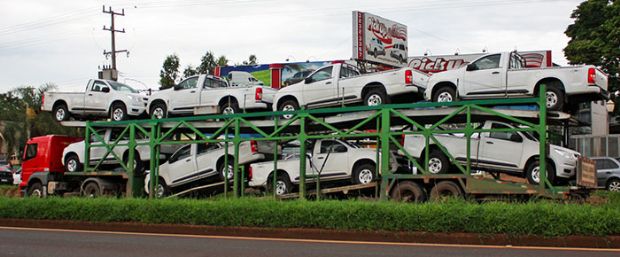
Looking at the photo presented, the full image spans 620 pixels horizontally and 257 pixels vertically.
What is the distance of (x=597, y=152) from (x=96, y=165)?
88.2ft

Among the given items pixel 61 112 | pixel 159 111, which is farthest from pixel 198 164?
pixel 61 112

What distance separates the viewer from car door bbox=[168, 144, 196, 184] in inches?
729

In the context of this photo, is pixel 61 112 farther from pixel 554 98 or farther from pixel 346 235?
pixel 554 98

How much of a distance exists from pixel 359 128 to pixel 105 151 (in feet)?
26.7

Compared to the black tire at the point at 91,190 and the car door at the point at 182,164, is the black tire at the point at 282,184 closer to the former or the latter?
the car door at the point at 182,164

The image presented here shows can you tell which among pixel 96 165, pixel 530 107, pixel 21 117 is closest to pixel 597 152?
pixel 530 107

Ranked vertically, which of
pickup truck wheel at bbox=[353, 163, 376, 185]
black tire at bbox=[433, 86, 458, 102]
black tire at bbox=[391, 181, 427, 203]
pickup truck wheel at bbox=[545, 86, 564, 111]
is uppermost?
black tire at bbox=[433, 86, 458, 102]

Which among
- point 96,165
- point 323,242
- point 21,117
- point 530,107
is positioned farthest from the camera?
point 21,117

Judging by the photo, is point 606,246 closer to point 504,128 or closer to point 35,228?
point 504,128

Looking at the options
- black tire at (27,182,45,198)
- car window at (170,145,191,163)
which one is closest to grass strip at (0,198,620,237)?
car window at (170,145,191,163)

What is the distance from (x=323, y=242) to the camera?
12.0 meters

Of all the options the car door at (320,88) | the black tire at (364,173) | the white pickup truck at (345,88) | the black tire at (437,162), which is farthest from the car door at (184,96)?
the black tire at (437,162)

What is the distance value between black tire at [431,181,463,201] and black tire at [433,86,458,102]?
2197 mm

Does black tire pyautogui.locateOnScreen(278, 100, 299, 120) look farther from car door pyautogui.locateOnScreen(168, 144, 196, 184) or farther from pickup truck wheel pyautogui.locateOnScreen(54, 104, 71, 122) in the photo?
pickup truck wheel pyautogui.locateOnScreen(54, 104, 71, 122)
